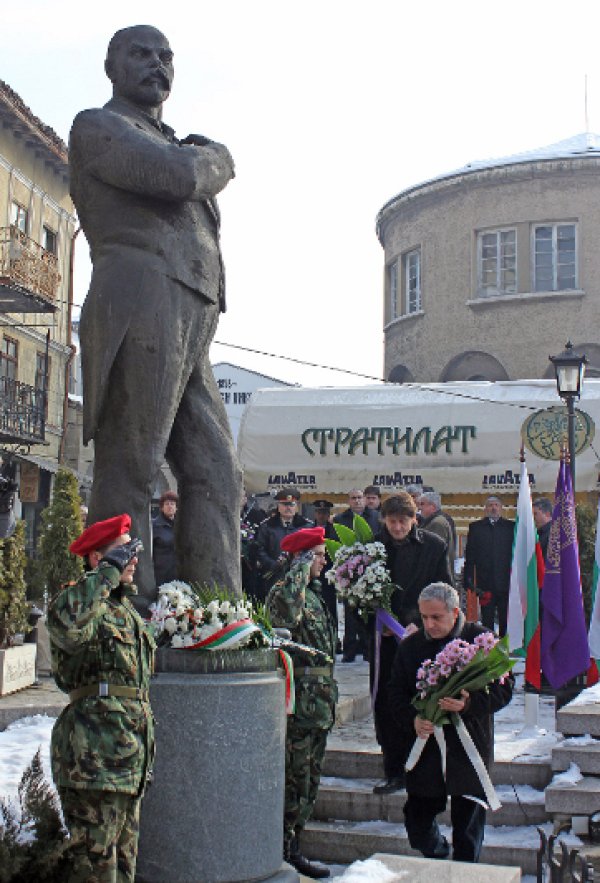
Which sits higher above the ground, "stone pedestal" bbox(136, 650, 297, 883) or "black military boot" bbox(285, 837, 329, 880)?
"stone pedestal" bbox(136, 650, 297, 883)

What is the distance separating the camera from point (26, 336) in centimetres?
2961

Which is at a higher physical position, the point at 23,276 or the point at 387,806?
the point at 23,276

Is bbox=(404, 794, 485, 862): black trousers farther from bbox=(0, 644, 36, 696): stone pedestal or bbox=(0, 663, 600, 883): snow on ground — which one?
bbox=(0, 644, 36, 696): stone pedestal

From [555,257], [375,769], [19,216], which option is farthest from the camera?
[555,257]

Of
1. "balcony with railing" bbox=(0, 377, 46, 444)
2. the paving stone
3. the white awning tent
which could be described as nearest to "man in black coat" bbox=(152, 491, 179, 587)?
the paving stone

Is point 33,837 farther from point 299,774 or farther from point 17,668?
point 17,668

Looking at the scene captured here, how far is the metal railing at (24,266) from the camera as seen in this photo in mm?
25219

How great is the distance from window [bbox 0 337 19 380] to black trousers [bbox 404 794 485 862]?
23.4 metres

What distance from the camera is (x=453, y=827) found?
5660 millimetres

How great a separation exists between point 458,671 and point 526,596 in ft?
14.8

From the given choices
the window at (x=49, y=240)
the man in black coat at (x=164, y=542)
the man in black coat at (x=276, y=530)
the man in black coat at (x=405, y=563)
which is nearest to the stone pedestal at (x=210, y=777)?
the man in black coat at (x=164, y=542)

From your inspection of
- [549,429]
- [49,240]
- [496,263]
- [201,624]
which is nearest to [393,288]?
[496,263]

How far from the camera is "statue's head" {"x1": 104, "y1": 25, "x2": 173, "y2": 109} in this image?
5.79m

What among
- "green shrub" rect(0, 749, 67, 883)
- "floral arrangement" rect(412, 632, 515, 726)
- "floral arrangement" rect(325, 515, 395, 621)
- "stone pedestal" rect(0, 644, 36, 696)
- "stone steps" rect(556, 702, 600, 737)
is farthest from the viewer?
"stone pedestal" rect(0, 644, 36, 696)
